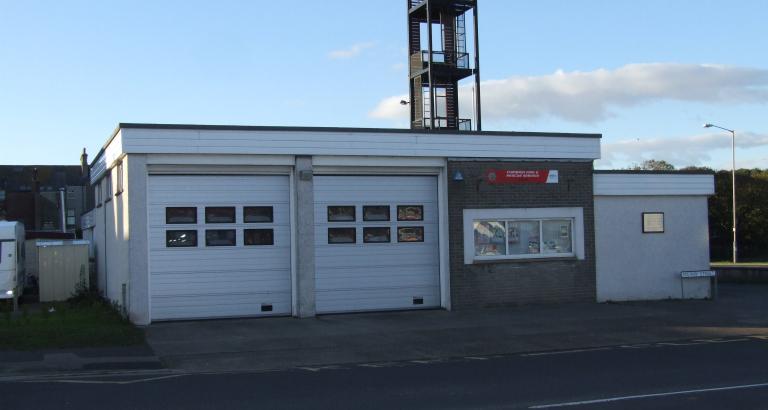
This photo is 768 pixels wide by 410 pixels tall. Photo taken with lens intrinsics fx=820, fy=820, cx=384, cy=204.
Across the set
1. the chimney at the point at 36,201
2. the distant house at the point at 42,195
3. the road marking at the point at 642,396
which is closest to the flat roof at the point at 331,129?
the road marking at the point at 642,396

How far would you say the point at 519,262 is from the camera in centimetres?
2141

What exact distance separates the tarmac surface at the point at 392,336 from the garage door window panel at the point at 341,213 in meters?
2.37

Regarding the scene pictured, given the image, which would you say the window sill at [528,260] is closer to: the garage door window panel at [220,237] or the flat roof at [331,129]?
the flat roof at [331,129]

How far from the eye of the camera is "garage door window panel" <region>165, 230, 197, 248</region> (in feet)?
61.6

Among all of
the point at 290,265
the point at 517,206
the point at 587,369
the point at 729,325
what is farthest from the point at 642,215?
the point at 587,369

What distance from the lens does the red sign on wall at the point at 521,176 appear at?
21.2 meters

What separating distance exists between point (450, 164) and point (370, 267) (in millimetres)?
3298

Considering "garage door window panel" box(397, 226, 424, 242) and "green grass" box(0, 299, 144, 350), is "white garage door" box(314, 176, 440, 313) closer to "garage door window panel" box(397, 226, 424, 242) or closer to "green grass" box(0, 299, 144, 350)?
"garage door window panel" box(397, 226, 424, 242)

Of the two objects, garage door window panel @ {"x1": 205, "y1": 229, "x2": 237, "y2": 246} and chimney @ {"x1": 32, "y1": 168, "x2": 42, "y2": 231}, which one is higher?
chimney @ {"x1": 32, "y1": 168, "x2": 42, "y2": 231}

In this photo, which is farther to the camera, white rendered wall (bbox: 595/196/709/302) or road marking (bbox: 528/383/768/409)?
white rendered wall (bbox: 595/196/709/302)

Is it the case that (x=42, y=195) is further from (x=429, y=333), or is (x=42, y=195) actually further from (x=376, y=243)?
(x=429, y=333)

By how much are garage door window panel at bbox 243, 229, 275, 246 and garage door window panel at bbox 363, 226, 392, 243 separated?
236cm

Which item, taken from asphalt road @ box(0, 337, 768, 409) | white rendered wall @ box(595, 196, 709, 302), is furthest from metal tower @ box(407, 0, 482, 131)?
asphalt road @ box(0, 337, 768, 409)

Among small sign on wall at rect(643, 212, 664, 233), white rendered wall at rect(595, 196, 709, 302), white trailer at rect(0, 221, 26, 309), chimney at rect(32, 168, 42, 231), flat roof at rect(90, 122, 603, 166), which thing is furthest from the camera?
chimney at rect(32, 168, 42, 231)
